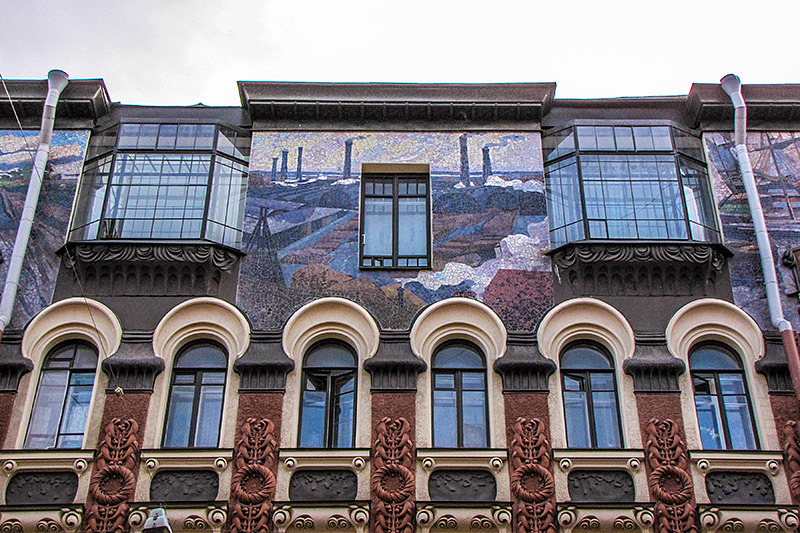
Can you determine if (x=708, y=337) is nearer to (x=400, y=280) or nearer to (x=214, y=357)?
(x=400, y=280)

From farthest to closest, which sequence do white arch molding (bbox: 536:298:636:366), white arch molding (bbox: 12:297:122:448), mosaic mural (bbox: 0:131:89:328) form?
mosaic mural (bbox: 0:131:89:328) < white arch molding (bbox: 536:298:636:366) < white arch molding (bbox: 12:297:122:448)

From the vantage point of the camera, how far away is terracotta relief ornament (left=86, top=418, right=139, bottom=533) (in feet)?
47.9

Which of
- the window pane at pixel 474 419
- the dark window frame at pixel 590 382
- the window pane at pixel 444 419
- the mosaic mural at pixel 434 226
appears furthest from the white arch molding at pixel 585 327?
the window pane at pixel 444 419

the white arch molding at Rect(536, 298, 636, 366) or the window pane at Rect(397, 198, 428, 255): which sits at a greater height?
the window pane at Rect(397, 198, 428, 255)

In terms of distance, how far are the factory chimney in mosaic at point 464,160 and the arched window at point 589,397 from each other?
3.94 meters

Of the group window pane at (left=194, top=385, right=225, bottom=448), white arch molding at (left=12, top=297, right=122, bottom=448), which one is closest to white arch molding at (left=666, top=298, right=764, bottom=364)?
window pane at (left=194, top=385, right=225, bottom=448)

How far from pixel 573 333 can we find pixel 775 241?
4311 mm

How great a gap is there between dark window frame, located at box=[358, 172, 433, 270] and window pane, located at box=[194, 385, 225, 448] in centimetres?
344

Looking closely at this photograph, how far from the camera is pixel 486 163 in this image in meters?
18.7

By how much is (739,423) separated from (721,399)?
48cm

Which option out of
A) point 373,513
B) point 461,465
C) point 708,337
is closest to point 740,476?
point 708,337

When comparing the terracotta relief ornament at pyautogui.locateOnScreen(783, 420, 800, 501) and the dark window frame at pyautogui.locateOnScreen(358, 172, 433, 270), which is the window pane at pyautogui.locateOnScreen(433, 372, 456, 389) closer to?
the dark window frame at pyautogui.locateOnScreen(358, 172, 433, 270)

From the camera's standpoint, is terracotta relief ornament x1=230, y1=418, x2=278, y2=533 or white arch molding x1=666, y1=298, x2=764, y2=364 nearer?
terracotta relief ornament x1=230, y1=418, x2=278, y2=533

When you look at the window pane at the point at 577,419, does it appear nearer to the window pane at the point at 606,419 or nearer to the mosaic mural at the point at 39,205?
the window pane at the point at 606,419
